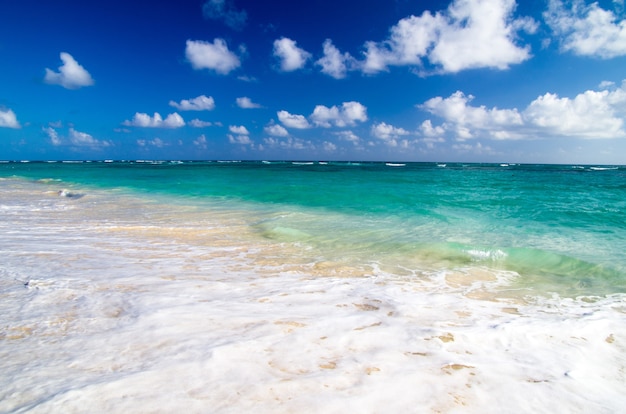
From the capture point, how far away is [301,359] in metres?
2.96

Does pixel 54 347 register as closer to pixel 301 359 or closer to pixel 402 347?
pixel 301 359

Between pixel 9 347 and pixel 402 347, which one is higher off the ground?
pixel 9 347

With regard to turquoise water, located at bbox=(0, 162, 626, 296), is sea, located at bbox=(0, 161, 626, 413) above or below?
above

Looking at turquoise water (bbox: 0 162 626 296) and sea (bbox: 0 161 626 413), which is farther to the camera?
turquoise water (bbox: 0 162 626 296)

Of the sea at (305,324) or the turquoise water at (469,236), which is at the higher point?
the sea at (305,324)

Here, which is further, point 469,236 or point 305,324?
point 469,236

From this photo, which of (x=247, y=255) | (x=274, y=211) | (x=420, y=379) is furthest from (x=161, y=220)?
(x=420, y=379)

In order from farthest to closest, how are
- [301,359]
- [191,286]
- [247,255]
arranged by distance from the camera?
[247,255]
[191,286]
[301,359]

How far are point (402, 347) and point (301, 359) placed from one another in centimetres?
103

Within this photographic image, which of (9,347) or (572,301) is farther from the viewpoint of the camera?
(572,301)

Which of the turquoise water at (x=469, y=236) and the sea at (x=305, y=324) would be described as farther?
the turquoise water at (x=469, y=236)

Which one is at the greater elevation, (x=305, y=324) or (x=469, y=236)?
(x=305, y=324)

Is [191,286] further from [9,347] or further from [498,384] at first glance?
[498,384]

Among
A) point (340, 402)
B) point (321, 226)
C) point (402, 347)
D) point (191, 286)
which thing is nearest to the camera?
point (340, 402)
